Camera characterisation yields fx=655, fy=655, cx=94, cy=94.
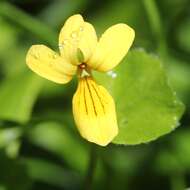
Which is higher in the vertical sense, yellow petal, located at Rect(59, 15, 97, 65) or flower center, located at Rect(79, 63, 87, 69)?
yellow petal, located at Rect(59, 15, 97, 65)

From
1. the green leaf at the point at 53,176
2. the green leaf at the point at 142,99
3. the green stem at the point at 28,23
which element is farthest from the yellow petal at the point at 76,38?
the green leaf at the point at 53,176

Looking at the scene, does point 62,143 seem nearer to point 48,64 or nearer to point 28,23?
point 28,23

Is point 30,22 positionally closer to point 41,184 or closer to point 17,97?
point 17,97

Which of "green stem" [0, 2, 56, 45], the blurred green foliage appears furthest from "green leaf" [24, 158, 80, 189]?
"green stem" [0, 2, 56, 45]

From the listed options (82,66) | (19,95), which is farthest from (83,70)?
(19,95)

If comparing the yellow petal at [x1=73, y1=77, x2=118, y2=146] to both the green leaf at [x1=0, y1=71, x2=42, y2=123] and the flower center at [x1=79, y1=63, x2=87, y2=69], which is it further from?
the green leaf at [x1=0, y1=71, x2=42, y2=123]

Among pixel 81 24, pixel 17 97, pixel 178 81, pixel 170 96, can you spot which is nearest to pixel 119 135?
pixel 170 96

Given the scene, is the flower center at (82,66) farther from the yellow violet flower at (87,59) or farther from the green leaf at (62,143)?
the green leaf at (62,143)
